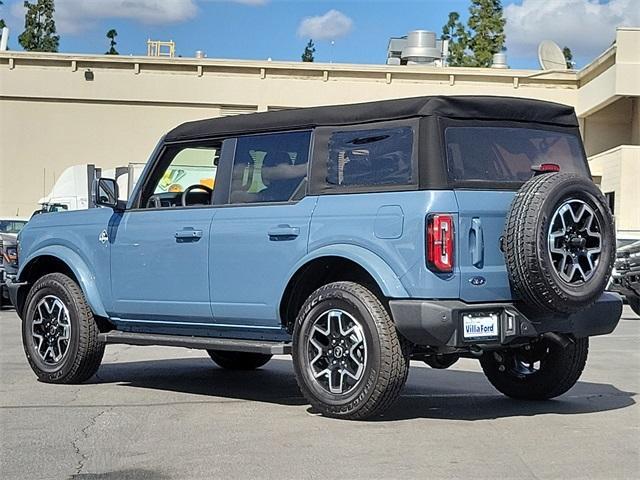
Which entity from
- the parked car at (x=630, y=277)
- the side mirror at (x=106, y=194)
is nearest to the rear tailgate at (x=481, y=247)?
the side mirror at (x=106, y=194)

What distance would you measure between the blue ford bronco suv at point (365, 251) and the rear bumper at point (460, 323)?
12 mm

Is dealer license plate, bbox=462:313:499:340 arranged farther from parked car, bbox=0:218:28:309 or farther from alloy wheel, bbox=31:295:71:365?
parked car, bbox=0:218:28:309

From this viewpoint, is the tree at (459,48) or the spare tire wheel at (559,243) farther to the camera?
the tree at (459,48)

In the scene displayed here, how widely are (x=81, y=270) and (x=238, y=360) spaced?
75.1 inches

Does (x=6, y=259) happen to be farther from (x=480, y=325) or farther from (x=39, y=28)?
(x=39, y=28)

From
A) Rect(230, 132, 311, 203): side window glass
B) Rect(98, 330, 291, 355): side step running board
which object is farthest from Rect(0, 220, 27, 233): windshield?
Rect(230, 132, 311, 203): side window glass

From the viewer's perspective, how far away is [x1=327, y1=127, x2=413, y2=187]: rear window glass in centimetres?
728

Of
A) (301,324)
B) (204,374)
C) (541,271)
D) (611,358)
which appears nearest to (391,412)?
(301,324)

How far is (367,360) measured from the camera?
7.09 meters

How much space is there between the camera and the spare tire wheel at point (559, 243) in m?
6.89

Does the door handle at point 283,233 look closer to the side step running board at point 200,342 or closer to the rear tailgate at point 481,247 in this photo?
the side step running board at point 200,342

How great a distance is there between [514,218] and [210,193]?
8.76ft

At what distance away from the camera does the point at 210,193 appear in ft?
28.3

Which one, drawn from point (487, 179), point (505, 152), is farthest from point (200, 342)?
point (505, 152)
